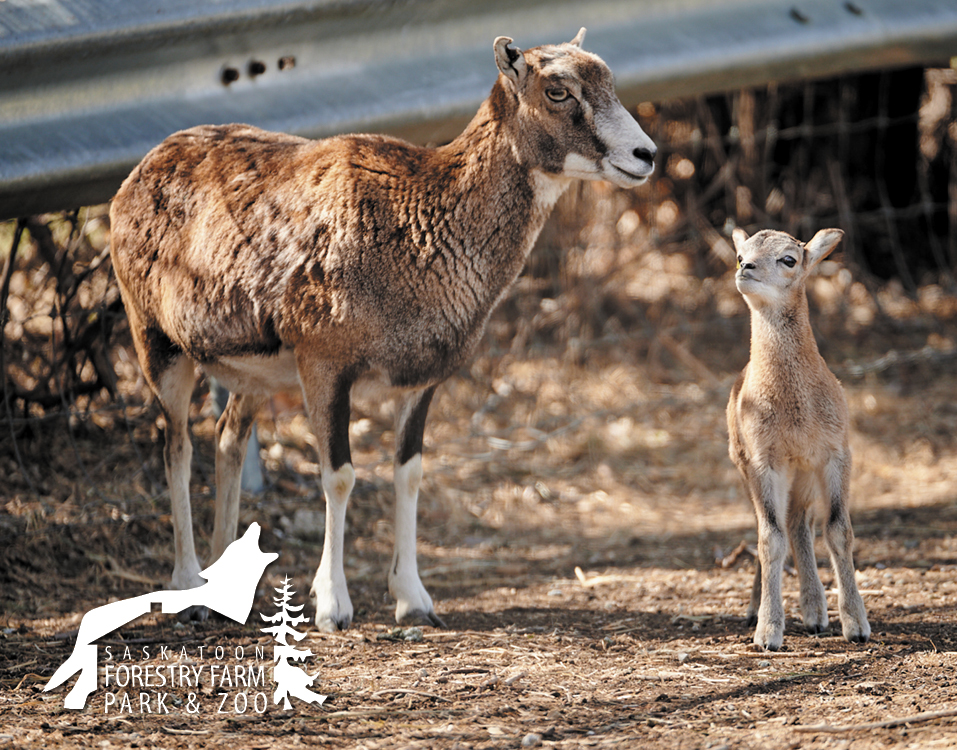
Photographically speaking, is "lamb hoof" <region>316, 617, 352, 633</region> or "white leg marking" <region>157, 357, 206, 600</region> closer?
"lamb hoof" <region>316, 617, 352, 633</region>

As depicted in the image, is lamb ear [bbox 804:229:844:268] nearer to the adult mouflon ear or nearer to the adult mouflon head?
the adult mouflon head

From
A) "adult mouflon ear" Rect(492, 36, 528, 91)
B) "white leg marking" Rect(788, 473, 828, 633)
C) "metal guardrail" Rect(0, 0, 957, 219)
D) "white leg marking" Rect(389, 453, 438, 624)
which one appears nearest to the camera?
"white leg marking" Rect(788, 473, 828, 633)

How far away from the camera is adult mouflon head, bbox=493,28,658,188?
375 cm

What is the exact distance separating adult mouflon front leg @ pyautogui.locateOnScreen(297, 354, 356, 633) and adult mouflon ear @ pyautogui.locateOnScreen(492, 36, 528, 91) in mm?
1236

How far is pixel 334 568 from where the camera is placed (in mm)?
4016

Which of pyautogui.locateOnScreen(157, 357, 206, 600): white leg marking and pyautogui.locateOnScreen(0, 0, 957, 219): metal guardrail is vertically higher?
pyautogui.locateOnScreen(0, 0, 957, 219): metal guardrail

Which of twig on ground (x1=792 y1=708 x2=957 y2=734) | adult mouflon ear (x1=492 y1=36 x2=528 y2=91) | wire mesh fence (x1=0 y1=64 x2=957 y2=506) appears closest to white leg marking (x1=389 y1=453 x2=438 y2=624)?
adult mouflon ear (x1=492 y1=36 x2=528 y2=91)

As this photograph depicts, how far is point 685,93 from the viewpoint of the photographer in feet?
16.8

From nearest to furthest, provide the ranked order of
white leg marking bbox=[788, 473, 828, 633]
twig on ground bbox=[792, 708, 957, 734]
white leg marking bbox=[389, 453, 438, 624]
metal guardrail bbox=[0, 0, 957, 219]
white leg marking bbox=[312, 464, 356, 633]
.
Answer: twig on ground bbox=[792, 708, 957, 734], white leg marking bbox=[788, 473, 828, 633], white leg marking bbox=[312, 464, 356, 633], white leg marking bbox=[389, 453, 438, 624], metal guardrail bbox=[0, 0, 957, 219]

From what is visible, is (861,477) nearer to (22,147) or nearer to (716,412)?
(716,412)

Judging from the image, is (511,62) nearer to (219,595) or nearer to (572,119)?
(572,119)

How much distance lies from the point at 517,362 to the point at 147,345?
3.70 m

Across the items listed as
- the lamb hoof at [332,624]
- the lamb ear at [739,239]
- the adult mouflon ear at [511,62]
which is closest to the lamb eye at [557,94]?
the adult mouflon ear at [511,62]

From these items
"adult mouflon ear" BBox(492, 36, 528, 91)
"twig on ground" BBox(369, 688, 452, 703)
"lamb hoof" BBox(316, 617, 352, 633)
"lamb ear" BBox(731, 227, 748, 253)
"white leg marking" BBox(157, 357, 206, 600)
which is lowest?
"twig on ground" BBox(369, 688, 452, 703)
